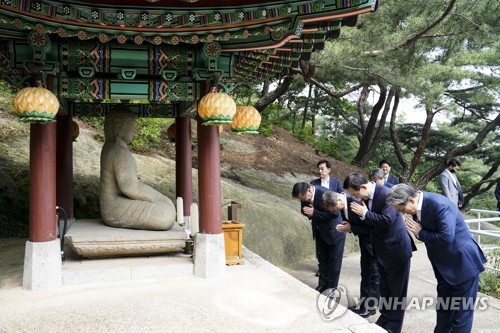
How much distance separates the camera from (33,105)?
→ 15.5ft

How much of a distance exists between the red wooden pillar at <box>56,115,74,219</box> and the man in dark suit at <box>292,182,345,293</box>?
4.27 metres

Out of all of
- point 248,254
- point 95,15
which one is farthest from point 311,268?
point 95,15

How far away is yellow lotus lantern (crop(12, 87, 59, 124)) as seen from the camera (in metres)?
4.71

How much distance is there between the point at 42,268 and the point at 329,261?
11.9 ft

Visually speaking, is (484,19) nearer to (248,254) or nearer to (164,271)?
(248,254)

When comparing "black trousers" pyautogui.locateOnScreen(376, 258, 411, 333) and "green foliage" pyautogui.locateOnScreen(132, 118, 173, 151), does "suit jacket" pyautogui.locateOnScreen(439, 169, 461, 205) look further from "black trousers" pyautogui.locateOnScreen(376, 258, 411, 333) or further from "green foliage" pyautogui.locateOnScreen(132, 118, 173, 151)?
"green foliage" pyautogui.locateOnScreen(132, 118, 173, 151)

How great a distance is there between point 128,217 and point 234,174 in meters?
6.98

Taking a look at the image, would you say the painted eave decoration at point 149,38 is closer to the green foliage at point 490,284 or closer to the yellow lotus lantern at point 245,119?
the yellow lotus lantern at point 245,119

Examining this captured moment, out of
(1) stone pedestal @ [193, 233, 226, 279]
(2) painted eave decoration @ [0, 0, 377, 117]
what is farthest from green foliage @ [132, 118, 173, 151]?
(1) stone pedestal @ [193, 233, 226, 279]

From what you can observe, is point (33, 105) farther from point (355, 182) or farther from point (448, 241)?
point (448, 241)

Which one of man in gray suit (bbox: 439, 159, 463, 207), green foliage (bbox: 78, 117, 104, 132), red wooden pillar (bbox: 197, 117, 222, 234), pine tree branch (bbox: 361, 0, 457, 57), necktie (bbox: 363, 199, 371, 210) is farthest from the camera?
green foliage (bbox: 78, 117, 104, 132)

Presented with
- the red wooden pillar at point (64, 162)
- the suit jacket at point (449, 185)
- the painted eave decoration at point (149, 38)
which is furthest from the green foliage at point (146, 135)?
the suit jacket at point (449, 185)

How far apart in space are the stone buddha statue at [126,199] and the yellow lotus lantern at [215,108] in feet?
4.87

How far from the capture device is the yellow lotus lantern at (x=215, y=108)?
17.2ft
